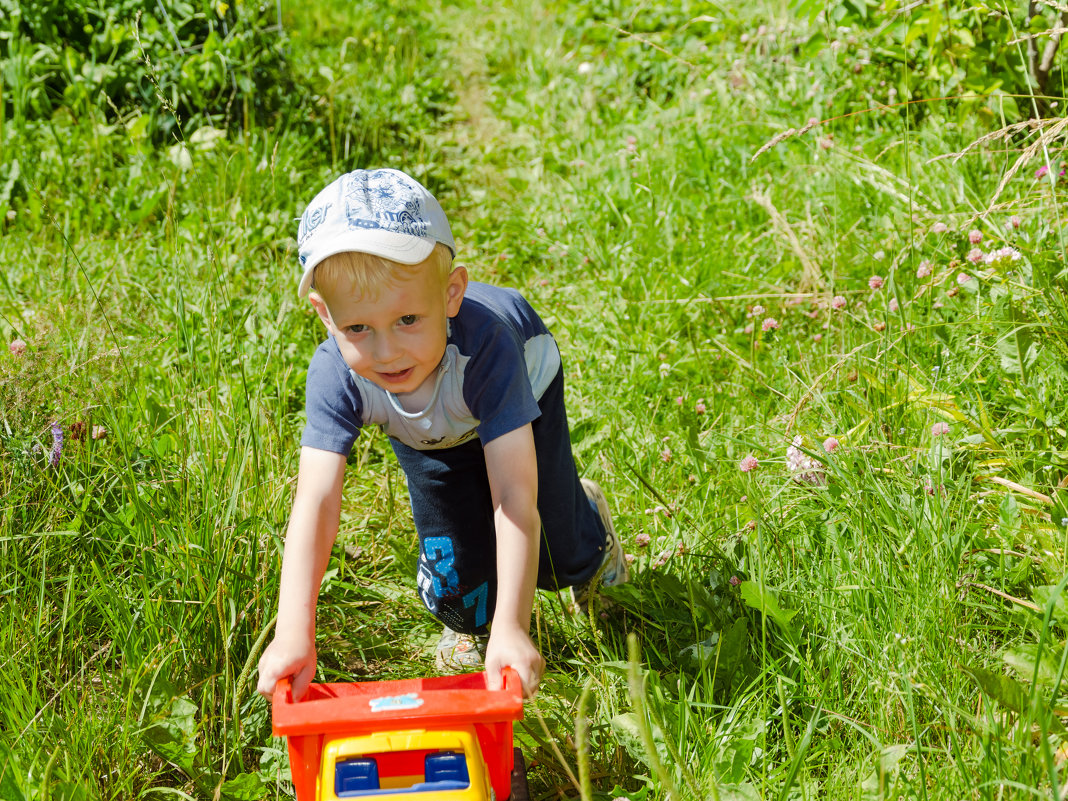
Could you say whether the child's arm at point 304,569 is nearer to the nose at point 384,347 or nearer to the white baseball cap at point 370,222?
the nose at point 384,347

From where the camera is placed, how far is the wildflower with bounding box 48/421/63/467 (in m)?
2.07

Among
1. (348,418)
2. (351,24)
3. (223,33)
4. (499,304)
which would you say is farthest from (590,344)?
(351,24)

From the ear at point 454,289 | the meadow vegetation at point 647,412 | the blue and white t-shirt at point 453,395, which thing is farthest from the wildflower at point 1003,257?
the ear at point 454,289

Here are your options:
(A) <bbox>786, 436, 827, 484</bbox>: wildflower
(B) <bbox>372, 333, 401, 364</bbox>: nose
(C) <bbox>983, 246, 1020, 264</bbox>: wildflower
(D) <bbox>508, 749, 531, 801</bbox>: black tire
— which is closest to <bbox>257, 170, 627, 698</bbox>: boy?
(B) <bbox>372, 333, 401, 364</bbox>: nose

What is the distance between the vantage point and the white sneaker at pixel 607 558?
2168 millimetres

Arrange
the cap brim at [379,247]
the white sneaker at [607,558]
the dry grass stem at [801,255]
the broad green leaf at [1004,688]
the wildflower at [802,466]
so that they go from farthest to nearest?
the dry grass stem at [801,255]
the white sneaker at [607,558]
the wildflower at [802,466]
the cap brim at [379,247]
the broad green leaf at [1004,688]

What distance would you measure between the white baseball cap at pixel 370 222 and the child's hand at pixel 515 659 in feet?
1.99

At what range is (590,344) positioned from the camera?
120 inches

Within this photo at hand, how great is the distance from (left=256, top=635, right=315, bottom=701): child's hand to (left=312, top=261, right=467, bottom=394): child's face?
0.45 m

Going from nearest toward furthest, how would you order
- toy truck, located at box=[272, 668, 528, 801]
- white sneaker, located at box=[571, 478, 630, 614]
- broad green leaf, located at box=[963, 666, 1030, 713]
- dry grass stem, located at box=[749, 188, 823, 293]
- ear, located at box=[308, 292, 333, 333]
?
1. toy truck, located at box=[272, 668, 528, 801]
2. broad green leaf, located at box=[963, 666, 1030, 713]
3. ear, located at box=[308, 292, 333, 333]
4. white sneaker, located at box=[571, 478, 630, 614]
5. dry grass stem, located at box=[749, 188, 823, 293]

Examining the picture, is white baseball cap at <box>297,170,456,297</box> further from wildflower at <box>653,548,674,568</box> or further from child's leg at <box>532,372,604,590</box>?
wildflower at <box>653,548,674,568</box>

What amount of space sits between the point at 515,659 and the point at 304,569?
409 millimetres

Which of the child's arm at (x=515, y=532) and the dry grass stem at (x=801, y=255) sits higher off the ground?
the dry grass stem at (x=801, y=255)

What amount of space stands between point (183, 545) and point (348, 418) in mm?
436
